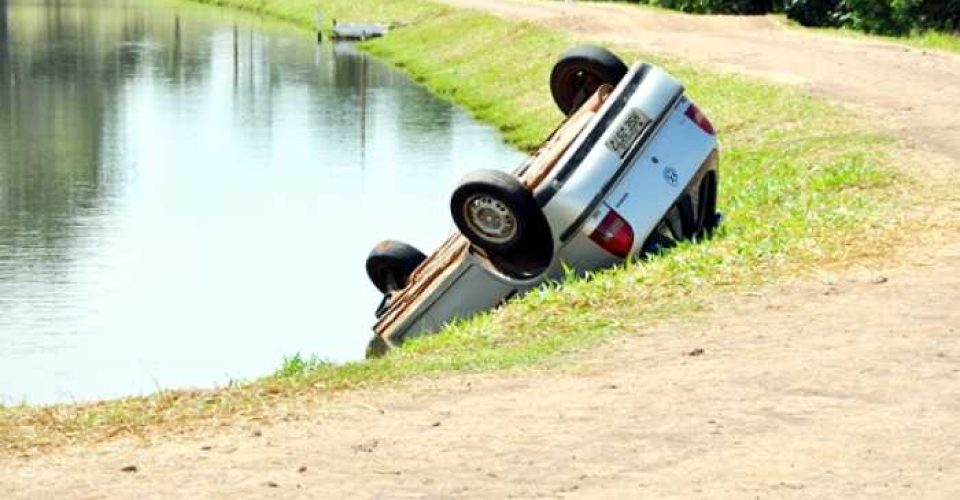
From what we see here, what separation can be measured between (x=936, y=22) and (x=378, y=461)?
1211 inches

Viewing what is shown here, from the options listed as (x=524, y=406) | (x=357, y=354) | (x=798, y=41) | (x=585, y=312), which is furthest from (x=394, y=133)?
(x=524, y=406)

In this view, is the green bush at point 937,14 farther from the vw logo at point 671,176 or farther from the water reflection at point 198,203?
the vw logo at point 671,176

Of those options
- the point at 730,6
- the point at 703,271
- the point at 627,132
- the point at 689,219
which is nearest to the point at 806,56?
the point at 730,6

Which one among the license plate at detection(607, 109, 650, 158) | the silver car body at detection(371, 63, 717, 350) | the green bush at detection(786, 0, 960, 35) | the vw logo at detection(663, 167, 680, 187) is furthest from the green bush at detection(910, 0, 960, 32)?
the license plate at detection(607, 109, 650, 158)

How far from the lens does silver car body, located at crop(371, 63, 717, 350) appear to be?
1314 centimetres

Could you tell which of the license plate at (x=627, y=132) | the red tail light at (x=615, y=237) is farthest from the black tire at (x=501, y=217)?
the license plate at (x=627, y=132)

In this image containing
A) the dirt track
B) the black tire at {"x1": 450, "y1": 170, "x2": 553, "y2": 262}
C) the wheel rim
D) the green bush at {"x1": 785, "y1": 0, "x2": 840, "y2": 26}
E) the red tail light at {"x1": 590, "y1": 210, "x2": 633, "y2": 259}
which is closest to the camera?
the black tire at {"x1": 450, "y1": 170, "x2": 553, "y2": 262}

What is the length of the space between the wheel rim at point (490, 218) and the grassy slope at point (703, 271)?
68cm

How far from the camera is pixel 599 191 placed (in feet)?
43.1

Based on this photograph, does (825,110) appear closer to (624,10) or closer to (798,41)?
(798,41)

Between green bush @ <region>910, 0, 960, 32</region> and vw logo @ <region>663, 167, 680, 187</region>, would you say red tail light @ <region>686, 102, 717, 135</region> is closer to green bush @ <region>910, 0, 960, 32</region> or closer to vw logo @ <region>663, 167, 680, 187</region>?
vw logo @ <region>663, 167, 680, 187</region>

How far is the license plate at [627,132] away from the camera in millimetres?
13422

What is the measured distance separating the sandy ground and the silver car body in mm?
1872

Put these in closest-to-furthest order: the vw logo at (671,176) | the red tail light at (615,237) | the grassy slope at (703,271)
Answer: the grassy slope at (703,271), the red tail light at (615,237), the vw logo at (671,176)
